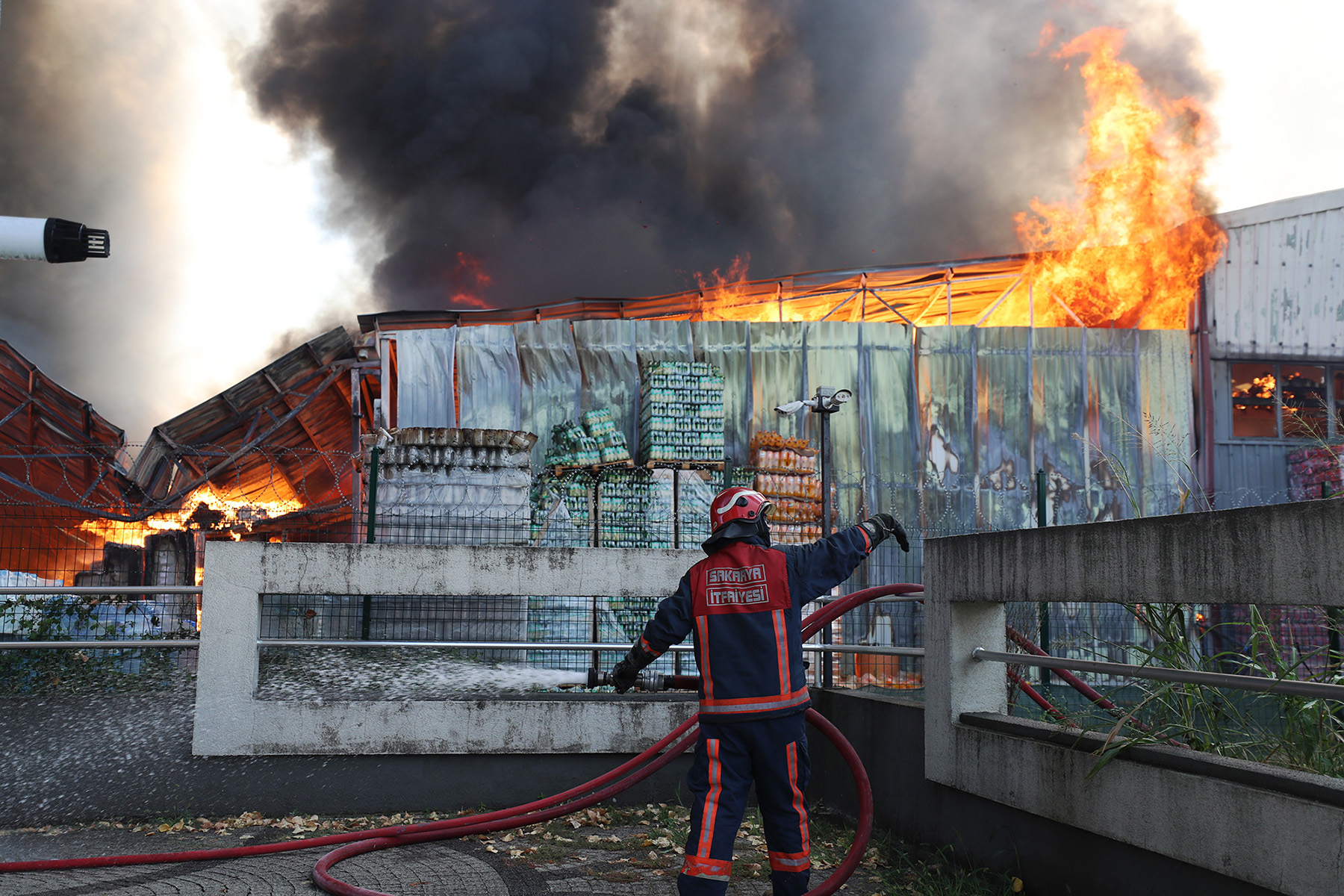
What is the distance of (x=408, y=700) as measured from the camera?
6551 mm

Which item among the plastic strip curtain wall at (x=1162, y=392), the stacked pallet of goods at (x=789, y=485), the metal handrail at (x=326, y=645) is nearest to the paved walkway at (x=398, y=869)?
the metal handrail at (x=326, y=645)

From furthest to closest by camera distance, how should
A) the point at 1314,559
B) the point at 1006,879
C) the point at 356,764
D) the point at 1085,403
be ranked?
the point at 1085,403
the point at 356,764
the point at 1006,879
the point at 1314,559

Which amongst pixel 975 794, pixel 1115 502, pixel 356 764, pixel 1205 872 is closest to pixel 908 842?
pixel 975 794

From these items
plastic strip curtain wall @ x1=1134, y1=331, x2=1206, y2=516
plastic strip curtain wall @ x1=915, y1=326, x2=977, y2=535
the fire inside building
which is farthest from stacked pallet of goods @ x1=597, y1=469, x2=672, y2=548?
plastic strip curtain wall @ x1=1134, y1=331, x2=1206, y2=516

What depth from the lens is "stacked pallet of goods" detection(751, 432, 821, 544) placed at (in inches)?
607

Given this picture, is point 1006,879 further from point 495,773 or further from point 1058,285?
point 1058,285

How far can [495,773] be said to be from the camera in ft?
21.6

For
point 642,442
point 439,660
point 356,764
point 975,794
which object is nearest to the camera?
point 975,794

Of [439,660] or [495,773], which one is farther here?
[439,660]

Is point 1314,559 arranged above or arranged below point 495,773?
above

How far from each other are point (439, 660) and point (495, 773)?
5.90 ft

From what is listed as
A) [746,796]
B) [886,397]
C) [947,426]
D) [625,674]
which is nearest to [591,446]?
[886,397]

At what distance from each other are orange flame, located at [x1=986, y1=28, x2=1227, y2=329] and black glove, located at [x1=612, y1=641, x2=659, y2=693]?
16296 mm

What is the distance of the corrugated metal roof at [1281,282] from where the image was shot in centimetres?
1753
